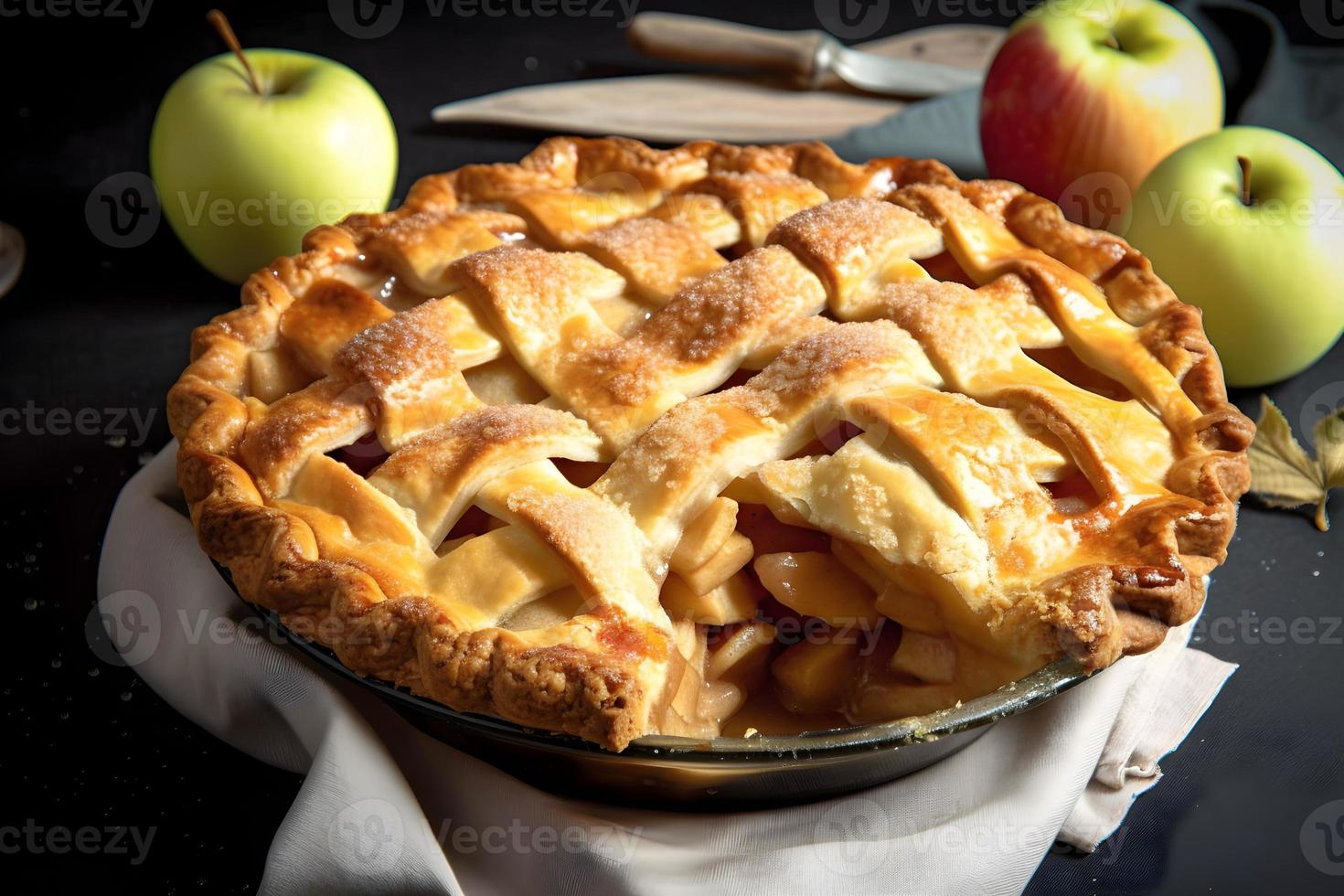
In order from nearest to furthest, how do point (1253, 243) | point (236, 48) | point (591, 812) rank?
point (591, 812)
point (1253, 243)
point (236, 48)

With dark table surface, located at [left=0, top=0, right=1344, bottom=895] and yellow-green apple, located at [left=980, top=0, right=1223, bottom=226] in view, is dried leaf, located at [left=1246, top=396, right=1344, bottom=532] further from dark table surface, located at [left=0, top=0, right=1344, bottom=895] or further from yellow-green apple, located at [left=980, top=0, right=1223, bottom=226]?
yellow-green apple, located at [left=980, top=0, right=1223, bottom=226]

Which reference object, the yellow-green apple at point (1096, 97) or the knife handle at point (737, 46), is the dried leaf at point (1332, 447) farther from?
the knife handle at point (737, 46)

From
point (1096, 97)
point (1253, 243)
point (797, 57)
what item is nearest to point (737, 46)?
point (797, 57)

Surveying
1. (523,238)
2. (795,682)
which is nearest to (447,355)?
(523,238)

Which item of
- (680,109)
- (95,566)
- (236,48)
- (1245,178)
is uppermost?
(236,48)

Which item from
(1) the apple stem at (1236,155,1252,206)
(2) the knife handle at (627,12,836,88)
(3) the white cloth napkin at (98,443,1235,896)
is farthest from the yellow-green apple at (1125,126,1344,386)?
(2) the knife handle at (627,12,836,88)

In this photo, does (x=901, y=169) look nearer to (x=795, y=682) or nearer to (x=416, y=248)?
(x=416, y=248)

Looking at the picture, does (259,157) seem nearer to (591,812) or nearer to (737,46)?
(737,46)

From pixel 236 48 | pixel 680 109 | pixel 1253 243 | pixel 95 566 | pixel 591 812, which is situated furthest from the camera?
pixel 680 109
